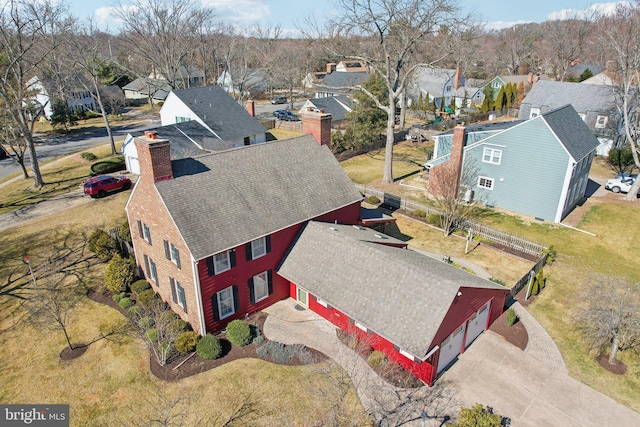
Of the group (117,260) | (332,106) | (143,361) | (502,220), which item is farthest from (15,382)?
(332,106)

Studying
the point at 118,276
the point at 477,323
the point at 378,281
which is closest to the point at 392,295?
the point at 378,281

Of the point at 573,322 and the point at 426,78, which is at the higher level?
the point at 426,78

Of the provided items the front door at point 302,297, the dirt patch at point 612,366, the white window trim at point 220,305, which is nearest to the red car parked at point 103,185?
the white window trim at point 220,305

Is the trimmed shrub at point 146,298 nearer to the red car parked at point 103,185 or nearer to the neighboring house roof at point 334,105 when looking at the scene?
the red car parked at point 103,185

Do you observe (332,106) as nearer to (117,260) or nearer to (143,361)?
(117,260)

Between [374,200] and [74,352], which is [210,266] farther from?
[374,200]

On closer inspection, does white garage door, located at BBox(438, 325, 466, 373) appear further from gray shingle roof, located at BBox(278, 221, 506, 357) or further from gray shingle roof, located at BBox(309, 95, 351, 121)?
gray shingle roof, located at BBox(309, 95, 351, 121)
